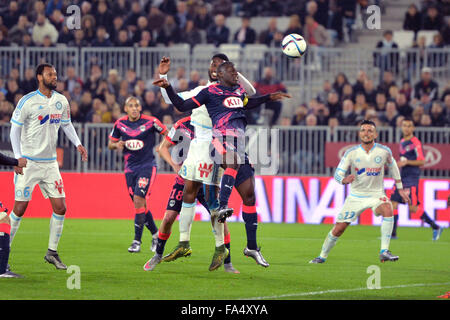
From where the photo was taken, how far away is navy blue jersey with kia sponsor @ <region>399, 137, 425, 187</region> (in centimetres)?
1536

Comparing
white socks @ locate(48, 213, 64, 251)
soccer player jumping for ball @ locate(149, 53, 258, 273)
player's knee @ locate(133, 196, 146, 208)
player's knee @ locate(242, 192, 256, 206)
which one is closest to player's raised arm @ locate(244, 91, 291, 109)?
soccer player jumping for ball @ locate(149, 53, 258, 273)

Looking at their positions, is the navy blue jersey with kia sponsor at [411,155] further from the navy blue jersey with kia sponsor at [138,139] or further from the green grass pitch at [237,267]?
the navy blue jersey with kia sponsor at [138,139]

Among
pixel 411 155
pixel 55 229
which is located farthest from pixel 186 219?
pixel 411 155

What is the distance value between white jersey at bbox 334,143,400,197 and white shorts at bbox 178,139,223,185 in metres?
2.28

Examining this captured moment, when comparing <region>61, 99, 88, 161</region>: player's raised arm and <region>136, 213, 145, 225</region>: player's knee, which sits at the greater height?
<region>61, 99, 88, 161</region>: player's raised arm

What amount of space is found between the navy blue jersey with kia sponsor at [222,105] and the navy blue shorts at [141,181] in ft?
11.2

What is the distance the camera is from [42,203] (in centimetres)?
1875

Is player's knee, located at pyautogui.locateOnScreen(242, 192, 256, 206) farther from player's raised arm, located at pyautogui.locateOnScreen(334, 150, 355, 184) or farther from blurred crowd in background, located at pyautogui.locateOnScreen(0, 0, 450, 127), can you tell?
blurred crowd in background, located at pyautogui.locateOnScreen(0, 0, 450, 127)

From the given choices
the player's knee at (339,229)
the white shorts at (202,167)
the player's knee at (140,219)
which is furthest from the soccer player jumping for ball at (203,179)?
the player's knee at (140,219)

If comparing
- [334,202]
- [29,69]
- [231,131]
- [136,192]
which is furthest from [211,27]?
[231,131]

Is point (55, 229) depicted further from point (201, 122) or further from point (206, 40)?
point (206, 40)

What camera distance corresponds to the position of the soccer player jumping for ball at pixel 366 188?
437 inches

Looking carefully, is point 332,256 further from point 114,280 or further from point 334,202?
point 334,202
